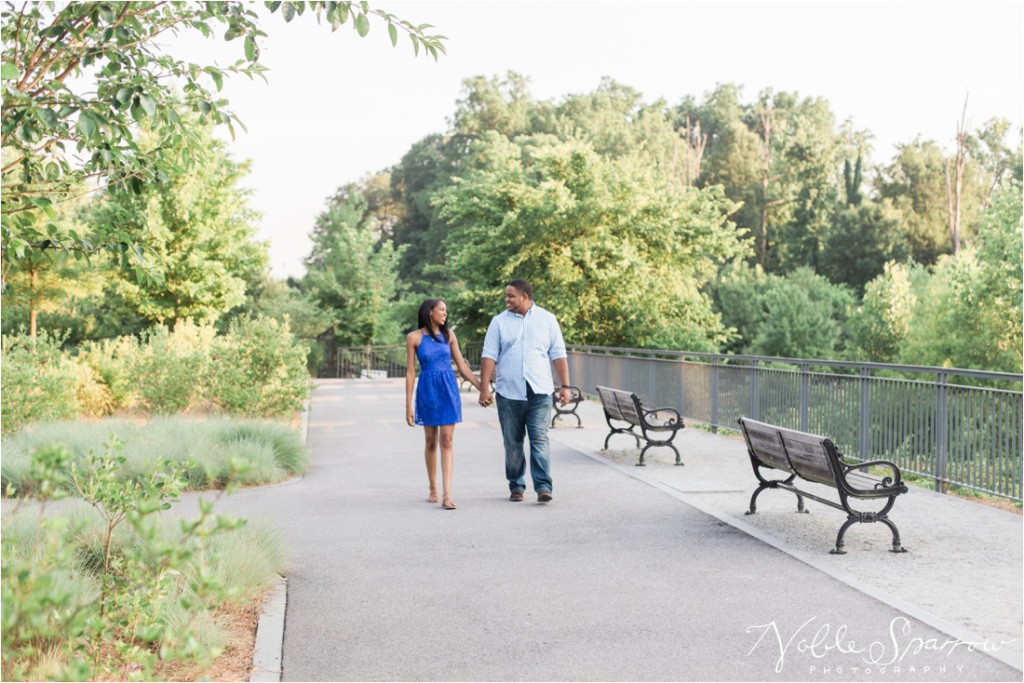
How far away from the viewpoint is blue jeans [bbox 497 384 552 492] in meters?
10.0

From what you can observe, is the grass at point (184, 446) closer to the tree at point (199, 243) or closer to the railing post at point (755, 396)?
the railing post at point (755, 396)

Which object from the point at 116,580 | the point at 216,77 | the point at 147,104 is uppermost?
the point at 216,77

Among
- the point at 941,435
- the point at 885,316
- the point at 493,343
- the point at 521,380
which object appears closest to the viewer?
the point at 521,380

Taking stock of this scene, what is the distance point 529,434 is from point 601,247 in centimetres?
2088

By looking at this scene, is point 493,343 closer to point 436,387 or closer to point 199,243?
point 436,387

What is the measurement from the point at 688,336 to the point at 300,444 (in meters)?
20.2

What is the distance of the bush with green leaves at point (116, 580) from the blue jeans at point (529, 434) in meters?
3.36

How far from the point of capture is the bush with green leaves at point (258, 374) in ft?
57.8

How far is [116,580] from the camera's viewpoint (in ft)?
17.3

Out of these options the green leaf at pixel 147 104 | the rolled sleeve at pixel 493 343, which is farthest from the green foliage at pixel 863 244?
the green leaf at pixel 147 104

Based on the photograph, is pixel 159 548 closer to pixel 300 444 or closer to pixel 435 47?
pixel 435 47

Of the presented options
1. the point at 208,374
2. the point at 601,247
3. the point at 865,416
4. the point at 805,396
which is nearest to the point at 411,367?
the point at 865,416

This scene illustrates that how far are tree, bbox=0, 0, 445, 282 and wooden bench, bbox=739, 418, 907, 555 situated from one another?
4551 mm

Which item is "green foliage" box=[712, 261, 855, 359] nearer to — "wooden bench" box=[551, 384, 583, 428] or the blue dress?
"wooden bench" box=[551, 384, 583, 428]
